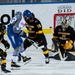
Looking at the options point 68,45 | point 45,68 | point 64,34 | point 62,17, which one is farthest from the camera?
point 62,17

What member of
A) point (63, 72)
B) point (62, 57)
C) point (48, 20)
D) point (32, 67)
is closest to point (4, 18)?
point (48, 20)

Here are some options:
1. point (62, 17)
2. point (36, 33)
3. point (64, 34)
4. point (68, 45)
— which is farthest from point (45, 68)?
point (62, 17)

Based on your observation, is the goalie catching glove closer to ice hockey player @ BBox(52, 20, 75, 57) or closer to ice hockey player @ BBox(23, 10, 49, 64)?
ice hockey player @ BBox(52, 20, 75, 57)

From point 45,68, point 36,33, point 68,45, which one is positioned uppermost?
point 36,33

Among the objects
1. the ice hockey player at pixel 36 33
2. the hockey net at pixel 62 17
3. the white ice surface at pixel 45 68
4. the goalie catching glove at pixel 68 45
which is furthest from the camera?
the hockey net at pixel 62 17

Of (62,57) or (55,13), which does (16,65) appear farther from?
(55,13)

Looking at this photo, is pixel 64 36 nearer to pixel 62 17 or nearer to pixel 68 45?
pixel 68 45

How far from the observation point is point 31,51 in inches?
388

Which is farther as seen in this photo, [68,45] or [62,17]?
[62,17]

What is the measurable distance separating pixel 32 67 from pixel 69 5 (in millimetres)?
3850

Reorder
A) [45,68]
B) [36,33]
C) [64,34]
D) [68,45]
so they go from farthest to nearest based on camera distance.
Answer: [64,34], [68,45], [36,33], [45,68]

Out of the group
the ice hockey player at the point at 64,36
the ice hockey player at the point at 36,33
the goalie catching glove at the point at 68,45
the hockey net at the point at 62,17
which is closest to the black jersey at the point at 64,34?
the ice hockey player at the point at 64,36

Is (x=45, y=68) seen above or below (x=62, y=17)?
below

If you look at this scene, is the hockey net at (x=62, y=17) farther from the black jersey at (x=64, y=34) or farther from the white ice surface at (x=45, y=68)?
the white ice surface at (x=45, y=68)
